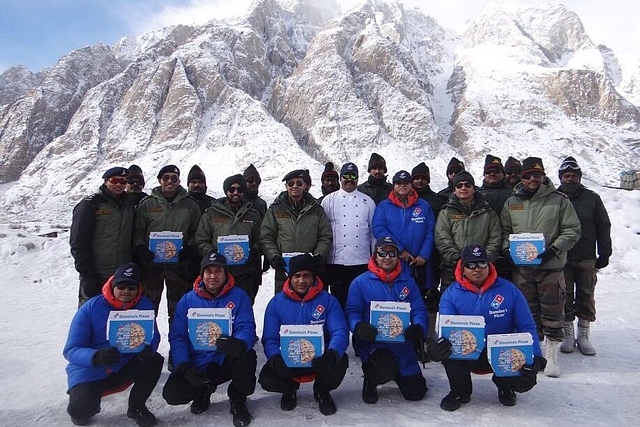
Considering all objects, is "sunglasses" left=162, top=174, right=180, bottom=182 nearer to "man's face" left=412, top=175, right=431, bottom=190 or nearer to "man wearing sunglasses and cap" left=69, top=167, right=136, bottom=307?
"man wearing sunglasses and cap" left=69, top=167, right=136, bottom=307

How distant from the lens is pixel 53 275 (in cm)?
1130

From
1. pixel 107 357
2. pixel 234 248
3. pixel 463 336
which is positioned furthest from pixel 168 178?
pixel 463 336

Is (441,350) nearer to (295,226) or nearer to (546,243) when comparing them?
(546,243)

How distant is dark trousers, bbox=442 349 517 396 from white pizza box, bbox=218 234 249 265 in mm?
2753

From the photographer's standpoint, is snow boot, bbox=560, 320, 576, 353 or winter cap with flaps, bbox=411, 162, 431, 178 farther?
winter cap with flaps, bbox=411, 162, 431, 178

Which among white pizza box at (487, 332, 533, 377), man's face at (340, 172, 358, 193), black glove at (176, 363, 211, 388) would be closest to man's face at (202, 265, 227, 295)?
black glove at (176, 363, 211, 388)

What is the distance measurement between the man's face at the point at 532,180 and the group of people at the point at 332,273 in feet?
0.05

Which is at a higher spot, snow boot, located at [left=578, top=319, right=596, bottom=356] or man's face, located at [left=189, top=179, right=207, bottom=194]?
man's face, located at [left=189, top=179, right=207, bottom=194]

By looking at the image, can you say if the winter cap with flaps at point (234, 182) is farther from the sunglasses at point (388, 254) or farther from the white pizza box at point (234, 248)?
the sunglasses at point (388, 254)

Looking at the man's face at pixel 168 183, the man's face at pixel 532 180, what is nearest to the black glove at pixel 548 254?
the man's face at pixel 532 180

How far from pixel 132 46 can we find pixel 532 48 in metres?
131

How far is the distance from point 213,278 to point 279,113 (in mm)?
91472

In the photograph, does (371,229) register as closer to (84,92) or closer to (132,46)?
(84,92)

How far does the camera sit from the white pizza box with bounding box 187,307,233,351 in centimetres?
391
